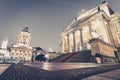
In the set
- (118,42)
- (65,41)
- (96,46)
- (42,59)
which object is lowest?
(42,59)

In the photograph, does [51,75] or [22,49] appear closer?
[51,75]

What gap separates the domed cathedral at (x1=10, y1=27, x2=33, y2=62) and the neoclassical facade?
28.0 meters

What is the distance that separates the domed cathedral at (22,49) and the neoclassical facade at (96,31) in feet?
91.8

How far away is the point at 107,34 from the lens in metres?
21.3

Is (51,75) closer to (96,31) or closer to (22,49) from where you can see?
(96,31)

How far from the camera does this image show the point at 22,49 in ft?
167

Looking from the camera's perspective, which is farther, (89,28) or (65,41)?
(65,41)

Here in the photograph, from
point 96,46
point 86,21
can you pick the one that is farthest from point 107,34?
point 96,46

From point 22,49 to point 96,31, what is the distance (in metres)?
41.7

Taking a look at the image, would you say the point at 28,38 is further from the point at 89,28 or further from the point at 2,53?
the point at 89,28

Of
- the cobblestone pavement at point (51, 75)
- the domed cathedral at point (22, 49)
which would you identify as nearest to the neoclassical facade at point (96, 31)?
the cobblestone pavement at point (51, 75)

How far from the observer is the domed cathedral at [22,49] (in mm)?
48634

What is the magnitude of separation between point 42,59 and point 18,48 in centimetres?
3584

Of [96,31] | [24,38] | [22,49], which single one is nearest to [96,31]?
[96,31]
